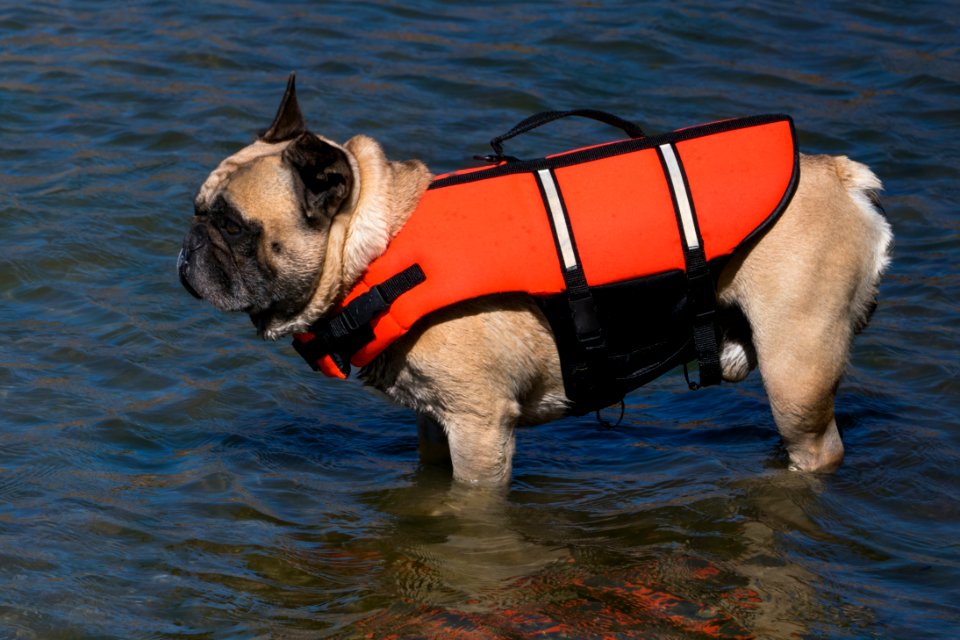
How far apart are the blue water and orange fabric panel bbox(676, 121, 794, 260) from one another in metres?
1.48

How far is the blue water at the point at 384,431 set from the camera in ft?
18.0

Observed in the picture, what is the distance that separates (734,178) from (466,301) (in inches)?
52.6

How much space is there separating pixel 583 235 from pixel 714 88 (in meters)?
7.03

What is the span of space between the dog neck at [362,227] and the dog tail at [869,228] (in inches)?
78.3

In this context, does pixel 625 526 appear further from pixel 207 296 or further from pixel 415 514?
pixel 207 296

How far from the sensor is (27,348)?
768 cm

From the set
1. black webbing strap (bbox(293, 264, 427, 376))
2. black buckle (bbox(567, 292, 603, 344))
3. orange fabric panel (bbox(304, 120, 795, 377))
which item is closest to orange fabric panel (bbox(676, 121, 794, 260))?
orange fabric panel (bbox(304, 120, 795, 377))

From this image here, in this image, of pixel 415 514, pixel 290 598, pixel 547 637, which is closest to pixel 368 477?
pixel 415 514

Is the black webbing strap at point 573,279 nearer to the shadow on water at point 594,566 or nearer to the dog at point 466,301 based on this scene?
the dog at point 466,301

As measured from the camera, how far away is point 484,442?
19.4 ft

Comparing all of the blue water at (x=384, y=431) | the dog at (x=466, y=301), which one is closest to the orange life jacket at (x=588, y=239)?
the dog at (x=466, y=301)

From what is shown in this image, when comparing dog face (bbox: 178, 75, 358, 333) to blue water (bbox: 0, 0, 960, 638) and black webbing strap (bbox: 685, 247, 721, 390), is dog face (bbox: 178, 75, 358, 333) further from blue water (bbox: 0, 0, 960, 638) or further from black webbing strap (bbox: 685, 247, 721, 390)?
black webbing strap (bbox: 685, 247, 721, 390)

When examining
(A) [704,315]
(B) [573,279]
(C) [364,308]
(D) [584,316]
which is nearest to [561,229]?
(B) [573,279]

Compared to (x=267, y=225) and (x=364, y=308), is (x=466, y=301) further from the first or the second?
(x=267, y=225)
